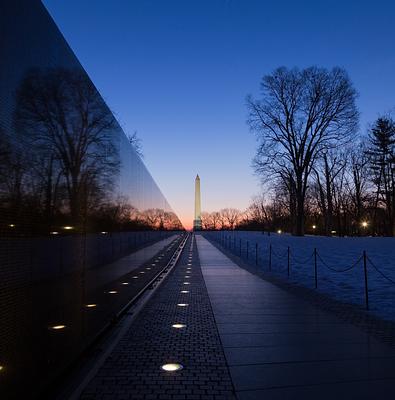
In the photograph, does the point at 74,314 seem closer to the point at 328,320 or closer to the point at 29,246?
the point at 29,246

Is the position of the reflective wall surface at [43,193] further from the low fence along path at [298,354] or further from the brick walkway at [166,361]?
the low fence along path at [298,354]

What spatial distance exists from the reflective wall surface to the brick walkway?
62 cm

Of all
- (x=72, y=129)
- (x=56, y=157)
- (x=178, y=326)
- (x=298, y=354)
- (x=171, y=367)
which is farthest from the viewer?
(x=178, y=326)

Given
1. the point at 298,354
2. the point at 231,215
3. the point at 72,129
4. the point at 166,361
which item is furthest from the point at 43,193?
the point at 231,215

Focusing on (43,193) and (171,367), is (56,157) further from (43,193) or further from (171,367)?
(171,367)

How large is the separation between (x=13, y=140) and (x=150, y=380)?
3.01 m

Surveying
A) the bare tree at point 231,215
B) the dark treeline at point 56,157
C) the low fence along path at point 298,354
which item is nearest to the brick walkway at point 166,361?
the low fence along path at point 298,354

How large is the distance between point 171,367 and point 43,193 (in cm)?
273

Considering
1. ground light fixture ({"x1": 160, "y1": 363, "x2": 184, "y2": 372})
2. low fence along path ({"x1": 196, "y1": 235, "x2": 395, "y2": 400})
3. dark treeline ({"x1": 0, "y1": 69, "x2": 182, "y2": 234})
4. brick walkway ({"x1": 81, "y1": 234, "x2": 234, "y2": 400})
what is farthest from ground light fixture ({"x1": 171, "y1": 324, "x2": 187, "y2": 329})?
dark treeline ({"x1": 0, "y1": 69, "x2": 182, "y2": 234})

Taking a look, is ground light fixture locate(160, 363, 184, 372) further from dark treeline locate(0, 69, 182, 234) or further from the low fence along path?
dark treeline locate(0, 69, 182, 234)

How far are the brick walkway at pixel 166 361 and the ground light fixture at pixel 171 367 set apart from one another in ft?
0.20

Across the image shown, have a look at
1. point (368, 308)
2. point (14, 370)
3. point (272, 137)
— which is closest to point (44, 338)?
point (14, 370)

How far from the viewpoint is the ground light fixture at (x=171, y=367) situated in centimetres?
473

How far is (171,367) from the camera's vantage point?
15.7 ft
